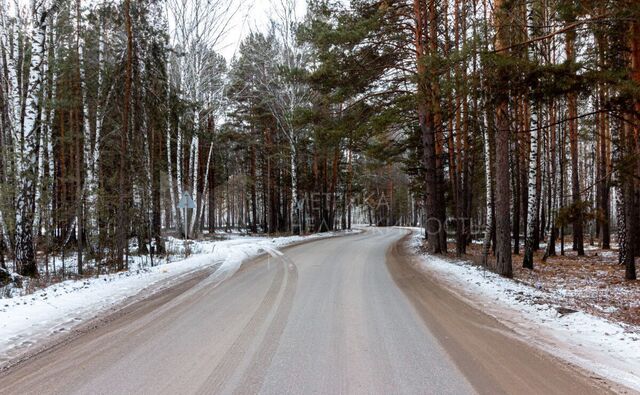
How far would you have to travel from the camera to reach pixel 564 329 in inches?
217

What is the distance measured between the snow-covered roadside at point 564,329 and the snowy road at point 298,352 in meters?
0.30

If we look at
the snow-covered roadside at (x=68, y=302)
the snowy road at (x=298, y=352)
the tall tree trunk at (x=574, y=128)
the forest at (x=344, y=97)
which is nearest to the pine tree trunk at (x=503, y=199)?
the forest at (x=344, y=97)

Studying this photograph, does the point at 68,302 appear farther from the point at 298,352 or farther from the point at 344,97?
the point at 344,97

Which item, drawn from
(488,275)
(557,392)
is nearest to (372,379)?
(557,392)

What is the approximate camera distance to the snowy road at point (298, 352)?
372 centimetres

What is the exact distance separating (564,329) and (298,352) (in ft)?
12.1

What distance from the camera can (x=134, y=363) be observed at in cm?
425

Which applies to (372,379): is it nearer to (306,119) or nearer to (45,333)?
(45,333)

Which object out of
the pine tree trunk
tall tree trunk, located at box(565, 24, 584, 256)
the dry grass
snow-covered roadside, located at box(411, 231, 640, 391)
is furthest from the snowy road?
tall tree trunk, located at box(565, 24, 584, 256)

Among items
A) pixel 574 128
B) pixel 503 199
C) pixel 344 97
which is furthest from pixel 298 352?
pixel 574 128

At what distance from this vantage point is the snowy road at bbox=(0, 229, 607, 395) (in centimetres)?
372

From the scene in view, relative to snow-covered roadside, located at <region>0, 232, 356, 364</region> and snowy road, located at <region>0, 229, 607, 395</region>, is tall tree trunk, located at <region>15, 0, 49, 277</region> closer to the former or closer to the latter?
snow-covered roadside, located at <region>0, 232, 356, 364</region>

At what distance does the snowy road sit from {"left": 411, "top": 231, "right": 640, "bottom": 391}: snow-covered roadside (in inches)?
11.8

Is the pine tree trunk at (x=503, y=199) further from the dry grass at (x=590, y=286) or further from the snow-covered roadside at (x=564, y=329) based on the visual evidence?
the snow-covered roadside at (x=564, y=329)
